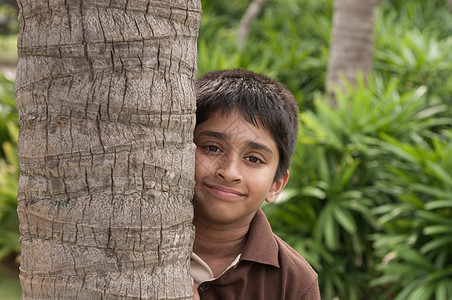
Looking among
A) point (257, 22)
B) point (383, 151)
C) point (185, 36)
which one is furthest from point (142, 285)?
point (257, 22)

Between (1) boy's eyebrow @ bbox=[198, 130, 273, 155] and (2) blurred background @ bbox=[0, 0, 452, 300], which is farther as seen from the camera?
(2) blurred background @ bbox=[0, 0, 452, 300]

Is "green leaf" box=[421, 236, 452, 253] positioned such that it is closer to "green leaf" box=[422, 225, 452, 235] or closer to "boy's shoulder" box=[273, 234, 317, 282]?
"green leaf" box=[422, 225, 452, 235]

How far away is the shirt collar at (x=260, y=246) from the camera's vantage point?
197 centimetres

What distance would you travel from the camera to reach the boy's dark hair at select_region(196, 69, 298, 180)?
194cm

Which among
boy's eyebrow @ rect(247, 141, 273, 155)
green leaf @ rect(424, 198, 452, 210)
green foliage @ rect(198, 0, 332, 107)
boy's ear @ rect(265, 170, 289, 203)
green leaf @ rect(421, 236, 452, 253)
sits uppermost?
boy's eyebrow @ rect(247, 141, 273, 155)

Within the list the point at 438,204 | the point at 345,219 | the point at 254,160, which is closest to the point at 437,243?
the point at 438,204

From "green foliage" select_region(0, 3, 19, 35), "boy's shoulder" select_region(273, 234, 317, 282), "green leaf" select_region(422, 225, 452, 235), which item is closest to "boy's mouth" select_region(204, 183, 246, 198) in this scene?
"boy's shoulder" select_region(273, 234, 317, 282)

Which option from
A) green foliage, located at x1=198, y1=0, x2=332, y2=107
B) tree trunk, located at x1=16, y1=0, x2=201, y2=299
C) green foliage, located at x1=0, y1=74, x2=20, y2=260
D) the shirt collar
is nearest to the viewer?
tree trunk, located at x1=16, y1=0, x2=201, y2=299

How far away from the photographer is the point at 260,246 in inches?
78.7

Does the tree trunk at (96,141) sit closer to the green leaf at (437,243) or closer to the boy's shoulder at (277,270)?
the boy's shoulder at (277,270)

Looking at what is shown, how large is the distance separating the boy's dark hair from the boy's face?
3 centimetres

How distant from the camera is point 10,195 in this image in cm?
529

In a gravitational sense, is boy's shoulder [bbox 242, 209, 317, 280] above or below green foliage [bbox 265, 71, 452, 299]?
above

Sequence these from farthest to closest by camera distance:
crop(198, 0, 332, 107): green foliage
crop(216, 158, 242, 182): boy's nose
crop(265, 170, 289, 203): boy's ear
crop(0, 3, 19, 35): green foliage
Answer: crop(0, 3, 19, 35): green foliage → crop(198, 0, 332, 107): green foliage → crop(265, 170, 289, 203): boy's ear → crop(216, 158, 242, 182): boy's nose
